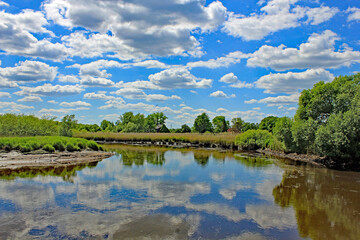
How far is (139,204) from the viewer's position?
11.0 meters

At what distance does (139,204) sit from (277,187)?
339 inches

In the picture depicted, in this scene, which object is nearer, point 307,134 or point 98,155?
point 307,134

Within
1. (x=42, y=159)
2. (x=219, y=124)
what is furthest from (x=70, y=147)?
(x=219, y=124)

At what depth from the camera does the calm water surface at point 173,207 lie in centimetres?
835

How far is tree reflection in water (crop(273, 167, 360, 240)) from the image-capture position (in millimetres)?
8914

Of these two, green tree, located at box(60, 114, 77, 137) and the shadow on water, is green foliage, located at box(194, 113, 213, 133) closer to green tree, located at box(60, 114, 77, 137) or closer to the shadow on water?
green tree, located at box(60, 114, 77, 137)

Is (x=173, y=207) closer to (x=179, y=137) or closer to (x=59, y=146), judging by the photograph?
(x=59, y=146)

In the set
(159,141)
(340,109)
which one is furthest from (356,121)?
(159,141)

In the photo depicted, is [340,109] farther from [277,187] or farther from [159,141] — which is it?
[159,141]

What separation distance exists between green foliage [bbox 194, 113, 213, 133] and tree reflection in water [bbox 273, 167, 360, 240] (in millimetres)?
81761

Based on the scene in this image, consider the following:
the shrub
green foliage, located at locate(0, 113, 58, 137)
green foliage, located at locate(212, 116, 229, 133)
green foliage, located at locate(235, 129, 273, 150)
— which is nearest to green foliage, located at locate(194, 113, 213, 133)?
green foliage, located at locate(212, 116, 229, 133)

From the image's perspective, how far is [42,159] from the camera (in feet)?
74.8

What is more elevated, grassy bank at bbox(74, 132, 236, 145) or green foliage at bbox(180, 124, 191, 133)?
green foliage at bbox(180, 124, 191, 133)

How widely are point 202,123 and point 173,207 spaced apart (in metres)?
91.5
